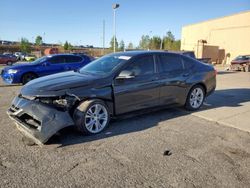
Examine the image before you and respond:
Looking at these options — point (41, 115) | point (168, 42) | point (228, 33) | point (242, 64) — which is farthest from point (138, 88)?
point (168, 42)

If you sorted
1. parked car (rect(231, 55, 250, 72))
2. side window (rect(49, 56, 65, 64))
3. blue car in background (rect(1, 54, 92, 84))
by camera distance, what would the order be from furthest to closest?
parked car (rect(231, 55, 250, 72)) → side window (rect(49, 56, 65, 64)) → blue car in background (rect(1, 54, 92, 84))

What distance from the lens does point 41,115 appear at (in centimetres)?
393

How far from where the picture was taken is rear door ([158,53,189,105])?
5664 mm

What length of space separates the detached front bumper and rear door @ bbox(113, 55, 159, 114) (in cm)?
124

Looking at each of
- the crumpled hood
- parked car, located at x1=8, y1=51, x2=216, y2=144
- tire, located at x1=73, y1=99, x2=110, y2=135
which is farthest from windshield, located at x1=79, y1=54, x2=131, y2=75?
tire, located at x1=73, y1=99, x2=110, y2=135

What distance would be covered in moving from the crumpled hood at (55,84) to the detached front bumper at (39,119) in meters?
0.22

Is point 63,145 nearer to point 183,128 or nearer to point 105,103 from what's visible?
point 105,103

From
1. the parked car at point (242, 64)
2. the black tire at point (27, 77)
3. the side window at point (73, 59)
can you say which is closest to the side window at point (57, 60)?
the side window at point (73, 59)

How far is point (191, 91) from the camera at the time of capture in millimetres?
6383

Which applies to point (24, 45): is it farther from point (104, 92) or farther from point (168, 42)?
point (104, 92)

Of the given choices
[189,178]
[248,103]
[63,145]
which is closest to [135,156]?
[189,178]

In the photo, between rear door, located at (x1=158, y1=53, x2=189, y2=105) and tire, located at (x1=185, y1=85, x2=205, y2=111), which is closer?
rear door, located at (x1=158, y1=53, x2=189, y2=105)

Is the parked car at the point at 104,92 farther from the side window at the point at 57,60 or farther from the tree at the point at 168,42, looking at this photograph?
the tree at the point at 168,42

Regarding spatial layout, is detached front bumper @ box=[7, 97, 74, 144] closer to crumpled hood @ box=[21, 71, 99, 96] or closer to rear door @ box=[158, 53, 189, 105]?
crumpled hood @ box=[21, 71, 99, 96]
